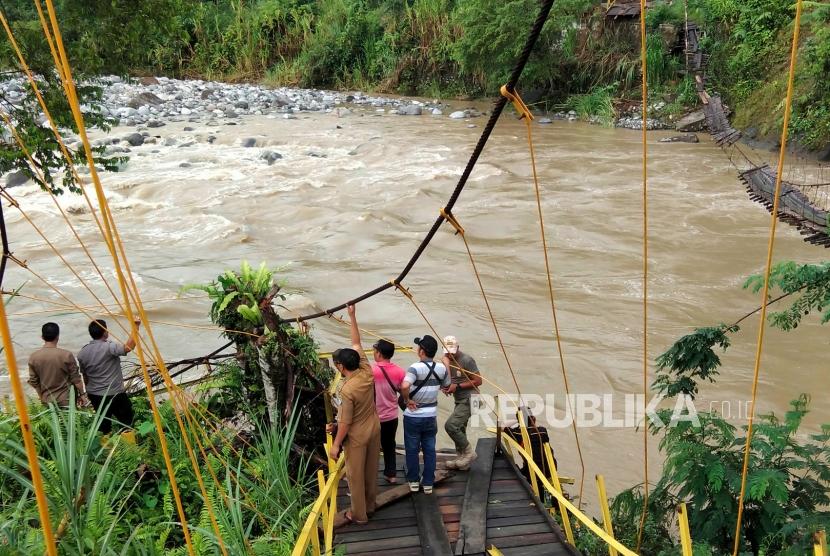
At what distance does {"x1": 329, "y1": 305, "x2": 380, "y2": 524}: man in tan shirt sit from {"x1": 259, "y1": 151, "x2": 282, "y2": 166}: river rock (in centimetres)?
1443

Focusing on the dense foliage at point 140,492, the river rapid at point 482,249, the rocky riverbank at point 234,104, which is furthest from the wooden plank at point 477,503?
the rocky riverbank at point 234,104

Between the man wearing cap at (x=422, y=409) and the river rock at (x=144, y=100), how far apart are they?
72.8 ft

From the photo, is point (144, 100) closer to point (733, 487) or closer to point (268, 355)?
point (268, 355)

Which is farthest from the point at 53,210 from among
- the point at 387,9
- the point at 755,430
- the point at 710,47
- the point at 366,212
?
the point at 387,9

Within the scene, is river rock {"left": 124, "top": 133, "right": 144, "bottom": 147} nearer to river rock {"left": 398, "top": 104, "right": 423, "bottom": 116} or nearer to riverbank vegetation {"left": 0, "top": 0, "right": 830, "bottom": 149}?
riverbank vegetation {"left": 0, "top": 0, "right": 830, "bottom": 149}

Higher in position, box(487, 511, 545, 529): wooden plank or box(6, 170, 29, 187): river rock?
box(6, 170, 29, 187): river rock

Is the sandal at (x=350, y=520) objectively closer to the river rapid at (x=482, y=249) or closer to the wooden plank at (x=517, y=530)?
the wooden plank at (x=517, y=530)

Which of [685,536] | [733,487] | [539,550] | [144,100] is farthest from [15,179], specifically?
[685,536]

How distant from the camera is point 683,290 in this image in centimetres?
997

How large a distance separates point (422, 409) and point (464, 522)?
698mm

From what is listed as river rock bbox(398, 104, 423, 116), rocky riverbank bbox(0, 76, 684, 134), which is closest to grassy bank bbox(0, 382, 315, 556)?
rocky riverbank bbox(0, 76, 684, 134)

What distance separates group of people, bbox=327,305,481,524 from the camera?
3.85 meters

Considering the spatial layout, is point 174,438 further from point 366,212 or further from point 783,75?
point 783,75

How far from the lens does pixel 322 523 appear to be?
3.89 m
